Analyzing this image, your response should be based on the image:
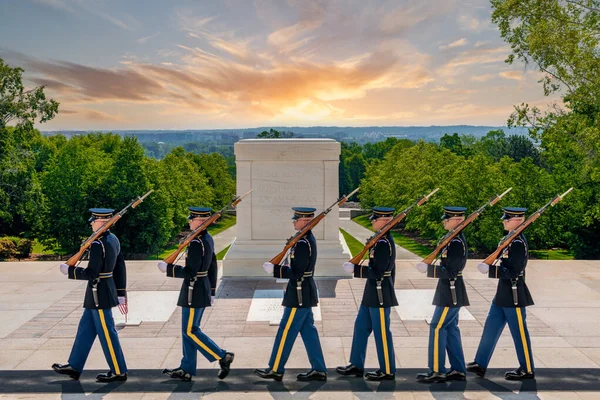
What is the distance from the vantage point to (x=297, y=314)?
20.7 ft

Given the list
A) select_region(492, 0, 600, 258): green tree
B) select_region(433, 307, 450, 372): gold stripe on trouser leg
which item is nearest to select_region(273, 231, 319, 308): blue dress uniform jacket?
select_region(433, 307, 450, 372): gold stripe on trouser leg

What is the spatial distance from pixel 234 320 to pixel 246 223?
3.14 meters

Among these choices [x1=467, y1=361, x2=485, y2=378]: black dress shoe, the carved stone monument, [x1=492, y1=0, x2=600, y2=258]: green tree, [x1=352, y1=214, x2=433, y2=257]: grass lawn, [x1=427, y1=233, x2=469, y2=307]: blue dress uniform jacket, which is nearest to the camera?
[x1=427, y1=233, x2=469, y2=307]: blue dress uniform jacket

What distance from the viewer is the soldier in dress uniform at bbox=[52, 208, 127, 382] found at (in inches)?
245

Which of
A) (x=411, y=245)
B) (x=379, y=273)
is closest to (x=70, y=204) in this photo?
(x=411, y=245)

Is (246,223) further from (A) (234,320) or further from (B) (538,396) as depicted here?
(B) (538,396)

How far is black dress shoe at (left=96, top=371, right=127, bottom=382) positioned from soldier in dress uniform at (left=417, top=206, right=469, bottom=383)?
3.10m

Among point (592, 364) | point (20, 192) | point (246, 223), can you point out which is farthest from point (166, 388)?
point (20, 192)

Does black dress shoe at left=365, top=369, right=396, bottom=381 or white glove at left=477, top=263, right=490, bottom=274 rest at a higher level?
white glove at left=477, top=263, right=490, bottom=274

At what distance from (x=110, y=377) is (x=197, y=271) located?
1426 millimetres

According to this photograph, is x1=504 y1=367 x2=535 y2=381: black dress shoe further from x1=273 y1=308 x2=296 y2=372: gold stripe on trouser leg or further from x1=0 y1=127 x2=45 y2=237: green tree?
x1=0 y1=127 x2=45 y2=237: green tree

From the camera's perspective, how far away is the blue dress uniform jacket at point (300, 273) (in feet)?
20.7

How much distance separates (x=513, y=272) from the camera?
621cm

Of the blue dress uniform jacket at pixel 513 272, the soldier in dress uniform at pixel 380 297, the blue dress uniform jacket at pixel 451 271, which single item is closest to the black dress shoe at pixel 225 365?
the soldier in dress uniform at pixel 380 297
